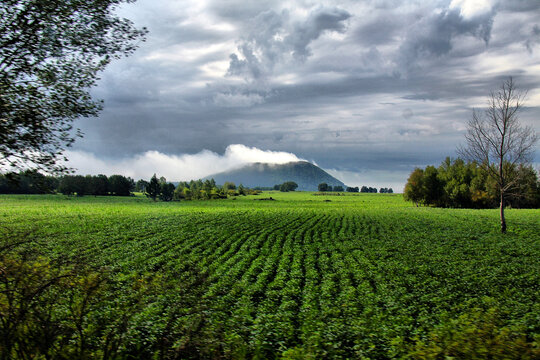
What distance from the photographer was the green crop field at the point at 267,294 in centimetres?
702

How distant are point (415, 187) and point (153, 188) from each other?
104 metres

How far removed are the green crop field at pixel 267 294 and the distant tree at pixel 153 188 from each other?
109 m

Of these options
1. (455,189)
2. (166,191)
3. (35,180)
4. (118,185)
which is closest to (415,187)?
(455,189)

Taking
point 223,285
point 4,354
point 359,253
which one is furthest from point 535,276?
point 4,354

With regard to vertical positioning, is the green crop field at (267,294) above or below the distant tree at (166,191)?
below

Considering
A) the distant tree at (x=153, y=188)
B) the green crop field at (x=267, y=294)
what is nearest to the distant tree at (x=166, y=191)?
the distant tree at (x=153, y=188)

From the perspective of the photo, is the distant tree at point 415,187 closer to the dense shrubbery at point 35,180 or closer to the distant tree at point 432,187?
the distant tree at point 432,187

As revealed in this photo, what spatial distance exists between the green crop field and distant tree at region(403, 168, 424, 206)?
71392mm

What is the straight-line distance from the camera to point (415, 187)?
358 feet

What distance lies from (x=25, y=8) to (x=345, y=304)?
15573 mm

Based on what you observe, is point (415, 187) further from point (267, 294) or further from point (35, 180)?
point (35, 180)

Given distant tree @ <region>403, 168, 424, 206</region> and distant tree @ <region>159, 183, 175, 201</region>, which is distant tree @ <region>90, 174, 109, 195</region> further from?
distant tree @ <region>403, 168, 424, 206</region>

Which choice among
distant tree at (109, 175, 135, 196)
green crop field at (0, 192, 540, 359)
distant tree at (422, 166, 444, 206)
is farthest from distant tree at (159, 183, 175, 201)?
green crop field at (0, 192, 540, 359)

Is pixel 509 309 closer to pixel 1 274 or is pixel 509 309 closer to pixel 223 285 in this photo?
pixel 223 285
